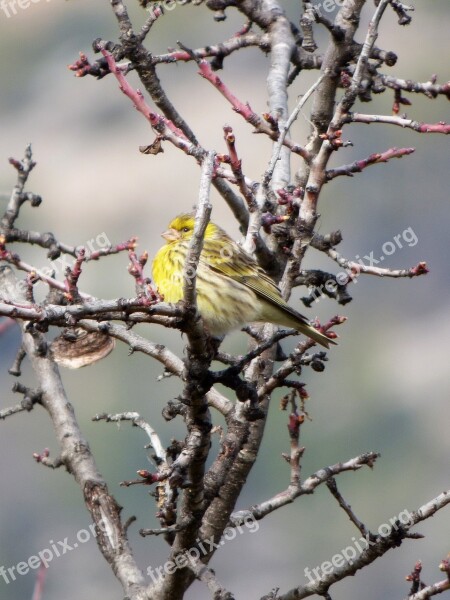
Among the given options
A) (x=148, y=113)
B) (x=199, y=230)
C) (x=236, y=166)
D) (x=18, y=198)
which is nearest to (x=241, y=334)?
(x=18, y=198)

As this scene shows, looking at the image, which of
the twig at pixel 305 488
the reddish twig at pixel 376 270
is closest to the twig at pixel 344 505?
the twig at pixel 305 488

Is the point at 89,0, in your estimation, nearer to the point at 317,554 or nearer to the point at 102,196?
the point at 102,196

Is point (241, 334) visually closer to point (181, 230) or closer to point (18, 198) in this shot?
point (18, 198)

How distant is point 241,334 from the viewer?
19578 mm

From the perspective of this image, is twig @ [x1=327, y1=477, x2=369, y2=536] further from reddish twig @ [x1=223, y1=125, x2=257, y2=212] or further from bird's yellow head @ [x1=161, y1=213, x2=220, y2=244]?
bird's yellow head @ [x1=161, y1=213, x2=220, y2=244]

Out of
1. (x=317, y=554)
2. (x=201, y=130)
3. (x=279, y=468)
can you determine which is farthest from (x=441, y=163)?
(x=317, y=554)

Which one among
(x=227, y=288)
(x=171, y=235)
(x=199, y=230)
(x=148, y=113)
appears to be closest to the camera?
(x=199, y=230)

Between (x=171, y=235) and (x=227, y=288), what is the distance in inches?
26.4

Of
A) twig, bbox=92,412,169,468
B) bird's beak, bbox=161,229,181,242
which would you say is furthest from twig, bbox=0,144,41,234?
twig, bbox=92,412,169,468

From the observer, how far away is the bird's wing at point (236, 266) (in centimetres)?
608

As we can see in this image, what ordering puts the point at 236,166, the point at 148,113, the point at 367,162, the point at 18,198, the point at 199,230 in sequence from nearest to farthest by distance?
the point at 199,230
the point at 236,166
the point at 148,113
the point at 367,162
the point at 18,198

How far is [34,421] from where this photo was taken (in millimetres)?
30141

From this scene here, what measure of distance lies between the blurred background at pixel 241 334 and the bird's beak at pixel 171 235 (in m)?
14.3

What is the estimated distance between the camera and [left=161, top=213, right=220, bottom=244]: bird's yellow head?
6.61 meters
